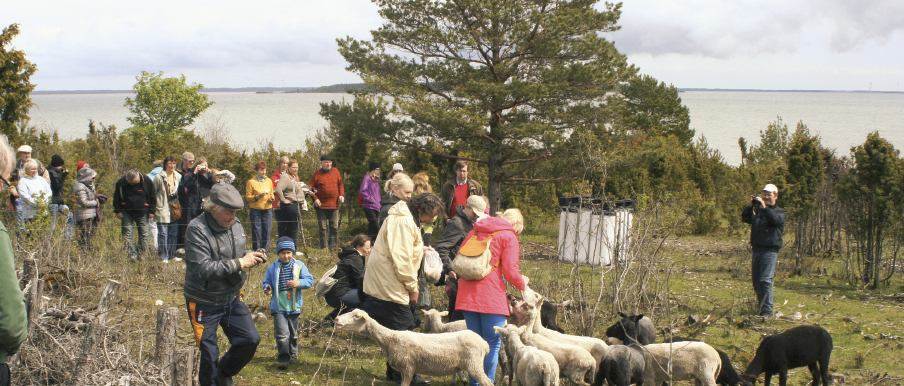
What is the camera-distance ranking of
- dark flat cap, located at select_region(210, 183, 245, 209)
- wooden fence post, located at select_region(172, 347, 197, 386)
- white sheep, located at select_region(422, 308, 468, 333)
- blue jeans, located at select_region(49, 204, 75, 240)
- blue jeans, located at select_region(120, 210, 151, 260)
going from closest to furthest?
wooden fence post, located at select_region(172, 347, 197, 386), dark flat cap, located at select_region(210, 183, 245, 209), white sheep, located at select_region(422, 308, 468, 333), blue jeans, located at select_region(49, 204, 75, 240), blue jeans, located at select_region(120, 210, 151, 260)

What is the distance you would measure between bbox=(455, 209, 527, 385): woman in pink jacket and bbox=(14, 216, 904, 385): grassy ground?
105 centimetres

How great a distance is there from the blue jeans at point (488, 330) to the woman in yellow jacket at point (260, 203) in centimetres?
781

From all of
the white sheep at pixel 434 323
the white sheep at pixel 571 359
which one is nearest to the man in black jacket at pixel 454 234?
the white sheep at pixel 434 323

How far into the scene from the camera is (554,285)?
987 cm

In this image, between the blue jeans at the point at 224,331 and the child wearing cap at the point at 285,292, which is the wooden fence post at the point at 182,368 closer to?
the blue jeans at the point at 224,331

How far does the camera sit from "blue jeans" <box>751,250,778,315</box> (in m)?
10.7

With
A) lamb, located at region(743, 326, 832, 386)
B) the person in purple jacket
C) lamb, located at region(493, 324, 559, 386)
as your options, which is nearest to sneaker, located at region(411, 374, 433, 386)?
lamb, located at region(493, 324, 559, 386)

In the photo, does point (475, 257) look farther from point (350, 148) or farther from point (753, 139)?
point (753, 139)

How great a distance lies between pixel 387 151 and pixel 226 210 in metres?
14.9

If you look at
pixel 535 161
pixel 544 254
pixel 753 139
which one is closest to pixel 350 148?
pixel 535 161

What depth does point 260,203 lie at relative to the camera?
14.5 meters

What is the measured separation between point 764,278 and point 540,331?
445cm

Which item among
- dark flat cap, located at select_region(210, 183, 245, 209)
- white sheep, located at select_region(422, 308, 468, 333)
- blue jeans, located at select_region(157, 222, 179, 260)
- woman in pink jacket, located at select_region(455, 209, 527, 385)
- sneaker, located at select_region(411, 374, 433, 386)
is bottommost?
sneaker, located at select_region(411, 374, 433, 386)

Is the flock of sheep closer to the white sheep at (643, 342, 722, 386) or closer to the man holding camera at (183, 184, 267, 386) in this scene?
the white sheep at (643, 342, 722, 386)
